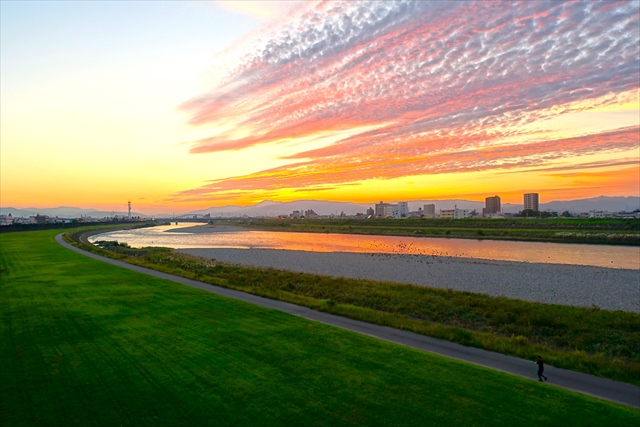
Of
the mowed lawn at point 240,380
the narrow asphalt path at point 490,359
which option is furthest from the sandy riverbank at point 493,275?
the mowed lawn at point 240,380

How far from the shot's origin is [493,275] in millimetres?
32219

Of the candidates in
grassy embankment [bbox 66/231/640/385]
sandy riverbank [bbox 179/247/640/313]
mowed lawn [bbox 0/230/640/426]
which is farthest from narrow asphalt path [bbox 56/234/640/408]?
sandy riverbank [bbox 179/247/640/313]

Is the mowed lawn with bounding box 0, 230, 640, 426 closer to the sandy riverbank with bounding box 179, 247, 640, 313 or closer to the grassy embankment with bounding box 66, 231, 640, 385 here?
the grassy embankment with bounding box 66, 231, 640, 385

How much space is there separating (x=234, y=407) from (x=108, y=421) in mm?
2466

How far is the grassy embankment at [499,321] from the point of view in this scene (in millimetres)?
12406

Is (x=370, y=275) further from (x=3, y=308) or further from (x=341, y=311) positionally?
(x=3, y=308)

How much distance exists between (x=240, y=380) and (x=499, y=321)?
13.0 m

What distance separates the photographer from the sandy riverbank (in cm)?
2400

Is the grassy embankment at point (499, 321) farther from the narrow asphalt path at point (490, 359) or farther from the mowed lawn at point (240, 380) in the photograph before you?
the mowed lawn at point (240, 380)

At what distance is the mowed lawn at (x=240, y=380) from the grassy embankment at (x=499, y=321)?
9.11ft

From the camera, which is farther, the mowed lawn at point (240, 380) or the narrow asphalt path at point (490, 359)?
the narrow asphalt path at point (490, 359)

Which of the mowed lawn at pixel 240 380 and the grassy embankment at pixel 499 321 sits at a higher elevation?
the mowed lawn at pixel 240 380

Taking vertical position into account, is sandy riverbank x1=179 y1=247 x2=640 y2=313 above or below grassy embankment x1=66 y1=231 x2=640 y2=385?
below

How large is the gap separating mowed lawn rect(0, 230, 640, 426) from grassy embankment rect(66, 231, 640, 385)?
2.78m
